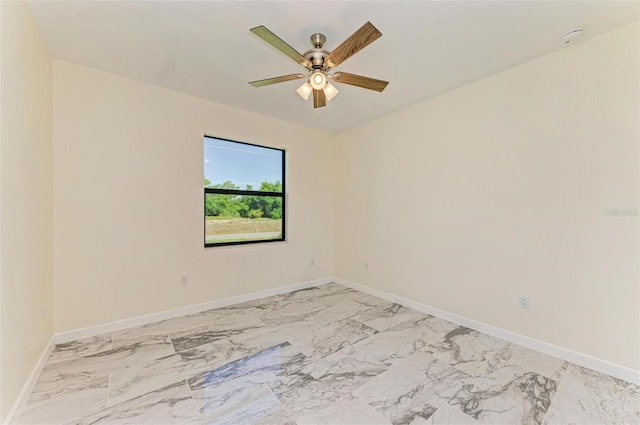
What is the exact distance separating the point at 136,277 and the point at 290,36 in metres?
2.85

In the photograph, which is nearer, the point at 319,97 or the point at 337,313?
the point at 319,97

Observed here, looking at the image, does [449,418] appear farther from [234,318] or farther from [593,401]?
[234,318]

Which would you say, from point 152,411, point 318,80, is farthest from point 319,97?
point 152,411

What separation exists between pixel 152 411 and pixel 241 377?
1.86 ft

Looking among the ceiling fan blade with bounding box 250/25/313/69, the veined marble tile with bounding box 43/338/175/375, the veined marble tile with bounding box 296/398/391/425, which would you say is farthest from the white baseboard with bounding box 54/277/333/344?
the ceiling fan blade with bounding box 250/25/313/69

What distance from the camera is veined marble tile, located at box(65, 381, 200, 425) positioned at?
5.09 feet

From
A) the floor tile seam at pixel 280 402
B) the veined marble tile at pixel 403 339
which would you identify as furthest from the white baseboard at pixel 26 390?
the veined marble tile at pixel 403 339

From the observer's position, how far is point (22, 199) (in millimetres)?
1745

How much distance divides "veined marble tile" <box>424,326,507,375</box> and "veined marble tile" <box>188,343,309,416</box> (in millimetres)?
1210

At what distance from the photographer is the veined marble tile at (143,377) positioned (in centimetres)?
180

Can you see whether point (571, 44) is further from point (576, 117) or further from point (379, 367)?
point (379, 367)

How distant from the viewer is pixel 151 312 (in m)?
2.93

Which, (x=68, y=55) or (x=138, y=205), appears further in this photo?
(x=138, y=205)

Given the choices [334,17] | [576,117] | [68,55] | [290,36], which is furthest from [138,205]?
[576,117]
